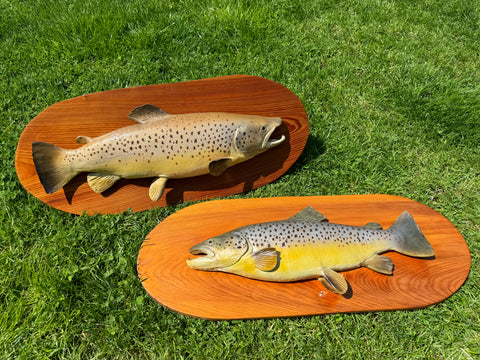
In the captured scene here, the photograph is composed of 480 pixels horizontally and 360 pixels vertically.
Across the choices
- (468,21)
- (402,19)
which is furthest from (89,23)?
(468,21)

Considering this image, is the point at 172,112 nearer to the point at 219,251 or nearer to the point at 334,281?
the point at 219,251

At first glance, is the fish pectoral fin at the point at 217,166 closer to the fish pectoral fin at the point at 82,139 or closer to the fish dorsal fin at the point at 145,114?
the fish dorsal fin at the point at 145,114

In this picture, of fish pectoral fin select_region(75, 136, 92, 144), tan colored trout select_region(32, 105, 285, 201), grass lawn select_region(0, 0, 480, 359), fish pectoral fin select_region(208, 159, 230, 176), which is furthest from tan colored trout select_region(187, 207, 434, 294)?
fish pectoral fin select_region(75, 136, 92, 144)

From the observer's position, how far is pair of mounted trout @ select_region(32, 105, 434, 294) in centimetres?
231

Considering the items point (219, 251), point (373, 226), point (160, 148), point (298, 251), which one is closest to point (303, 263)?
point (298, 251)

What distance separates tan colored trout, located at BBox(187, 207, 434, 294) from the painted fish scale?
27.2 inches

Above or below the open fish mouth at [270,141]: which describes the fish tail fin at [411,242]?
below

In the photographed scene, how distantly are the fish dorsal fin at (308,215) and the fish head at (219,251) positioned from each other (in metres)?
0.53

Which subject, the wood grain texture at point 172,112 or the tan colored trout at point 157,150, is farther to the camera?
the wood grain texture at point 172,112

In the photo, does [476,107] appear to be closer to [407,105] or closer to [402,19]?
[407,105]

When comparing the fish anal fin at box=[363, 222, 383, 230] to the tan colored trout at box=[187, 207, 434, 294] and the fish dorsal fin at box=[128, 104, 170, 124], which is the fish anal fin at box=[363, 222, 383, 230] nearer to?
the tan colored trout at box=[187, 207, 434, 294]

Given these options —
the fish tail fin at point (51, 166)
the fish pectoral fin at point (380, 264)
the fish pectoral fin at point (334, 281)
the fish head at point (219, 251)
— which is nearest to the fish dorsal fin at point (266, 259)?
the fish head at point (219, 251)

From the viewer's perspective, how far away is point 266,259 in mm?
2227

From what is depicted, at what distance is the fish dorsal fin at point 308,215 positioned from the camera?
2.58 m
